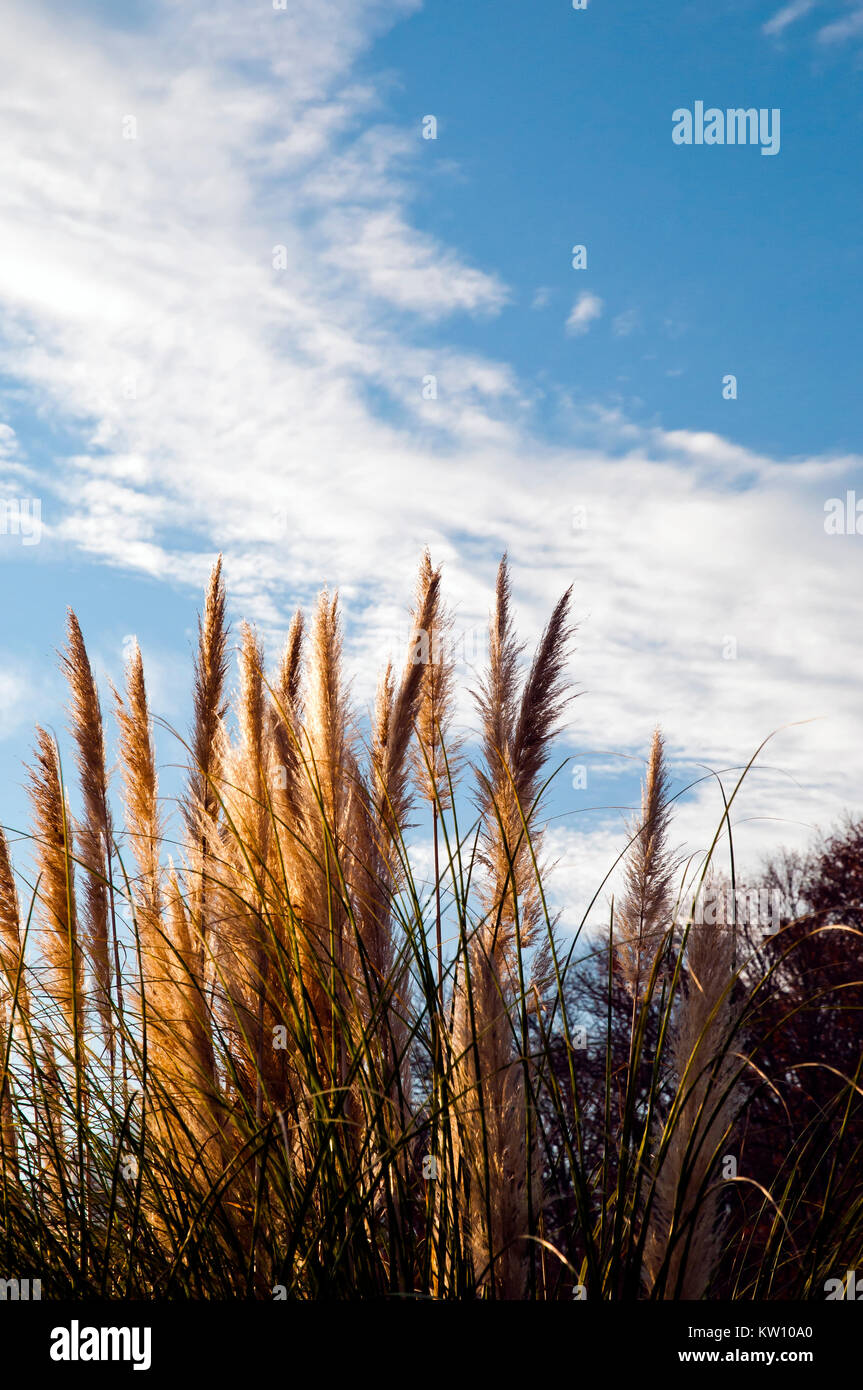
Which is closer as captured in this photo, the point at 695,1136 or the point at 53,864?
the point at 695,1136

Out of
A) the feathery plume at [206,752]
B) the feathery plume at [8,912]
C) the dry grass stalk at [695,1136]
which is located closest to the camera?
the dry grass stalk at [695,1136]

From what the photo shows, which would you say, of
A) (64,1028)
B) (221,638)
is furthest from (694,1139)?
(221,638)

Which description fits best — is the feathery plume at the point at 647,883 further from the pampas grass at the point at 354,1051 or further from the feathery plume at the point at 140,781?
the feathery plume at the point at 140,781

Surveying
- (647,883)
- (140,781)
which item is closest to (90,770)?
(140,781)

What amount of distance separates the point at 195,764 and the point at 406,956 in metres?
1.52

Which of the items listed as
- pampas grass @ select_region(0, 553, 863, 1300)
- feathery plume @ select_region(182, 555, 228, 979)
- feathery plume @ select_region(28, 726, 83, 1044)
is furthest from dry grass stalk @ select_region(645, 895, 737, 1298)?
feathery plume @ select_region(28, 726, 83, 1044)

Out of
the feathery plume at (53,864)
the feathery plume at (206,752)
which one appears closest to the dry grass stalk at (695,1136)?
the feathery plume at (206,752)

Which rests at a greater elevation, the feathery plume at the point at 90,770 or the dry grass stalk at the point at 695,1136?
the feathery plume at the point at 90,770

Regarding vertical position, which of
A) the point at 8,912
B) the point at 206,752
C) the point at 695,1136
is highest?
the point at 206,752

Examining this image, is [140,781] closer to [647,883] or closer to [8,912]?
[8,912]

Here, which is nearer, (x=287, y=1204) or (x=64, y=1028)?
(x=287, y=1204)

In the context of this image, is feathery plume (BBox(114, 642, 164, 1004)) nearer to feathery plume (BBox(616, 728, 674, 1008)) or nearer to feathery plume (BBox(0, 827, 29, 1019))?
feathery plume (BBox(0, 827, 29, 1019))
